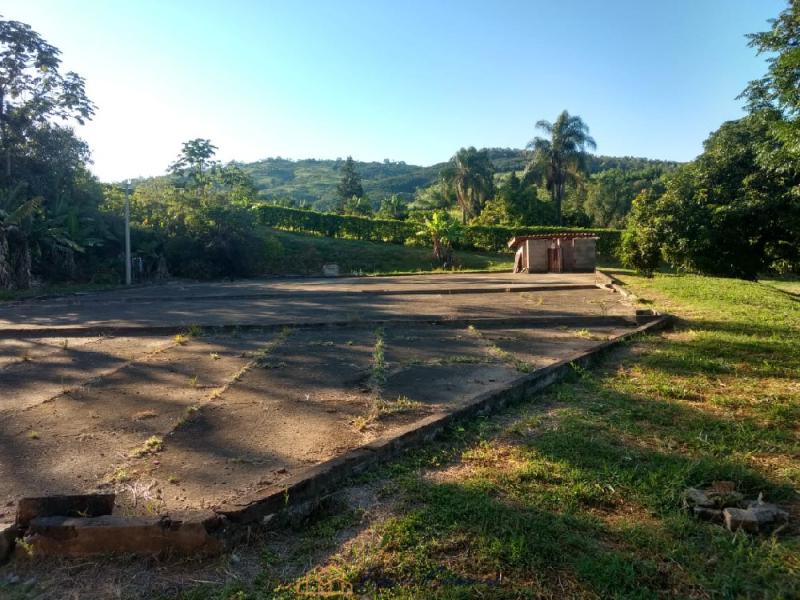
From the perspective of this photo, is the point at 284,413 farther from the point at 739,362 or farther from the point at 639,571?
the point at 739,362

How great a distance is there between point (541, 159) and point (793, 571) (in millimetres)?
48697

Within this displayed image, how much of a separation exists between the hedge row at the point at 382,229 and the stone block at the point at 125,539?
113 ft

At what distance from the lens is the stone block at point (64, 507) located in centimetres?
251

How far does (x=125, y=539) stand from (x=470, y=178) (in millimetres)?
51117

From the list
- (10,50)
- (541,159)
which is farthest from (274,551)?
(541,159)

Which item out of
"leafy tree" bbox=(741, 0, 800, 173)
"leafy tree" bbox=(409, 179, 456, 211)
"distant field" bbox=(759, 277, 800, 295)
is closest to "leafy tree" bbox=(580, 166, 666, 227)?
"leafy tree" bbox=(409, 179, 456, 211)

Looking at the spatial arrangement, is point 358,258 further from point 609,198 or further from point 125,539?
point 125,539

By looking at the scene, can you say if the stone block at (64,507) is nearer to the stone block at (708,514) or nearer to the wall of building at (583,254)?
the stone block at (708,514)

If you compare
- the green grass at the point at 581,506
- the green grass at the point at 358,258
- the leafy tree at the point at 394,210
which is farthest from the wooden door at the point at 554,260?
the leafy tree at the point at 394,210

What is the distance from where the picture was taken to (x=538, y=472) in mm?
3061

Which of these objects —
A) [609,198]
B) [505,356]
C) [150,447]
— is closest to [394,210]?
[609,198]

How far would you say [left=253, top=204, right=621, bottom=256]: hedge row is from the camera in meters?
36.7

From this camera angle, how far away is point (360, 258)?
32.9 meters

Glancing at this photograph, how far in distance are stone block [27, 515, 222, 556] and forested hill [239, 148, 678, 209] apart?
77717mm
